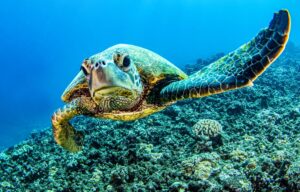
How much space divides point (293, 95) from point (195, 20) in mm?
161043

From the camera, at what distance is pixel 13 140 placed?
93.2ft

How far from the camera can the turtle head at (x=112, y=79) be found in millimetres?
3059

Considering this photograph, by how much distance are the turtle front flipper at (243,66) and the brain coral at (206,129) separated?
6.02 feet

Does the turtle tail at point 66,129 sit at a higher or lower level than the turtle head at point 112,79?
higher

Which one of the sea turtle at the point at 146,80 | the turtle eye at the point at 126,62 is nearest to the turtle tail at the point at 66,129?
the sea turtle at the point at 146,80

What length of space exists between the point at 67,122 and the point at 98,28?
172m

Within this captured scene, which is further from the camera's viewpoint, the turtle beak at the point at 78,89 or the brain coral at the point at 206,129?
the brain coral at the point at 206,129

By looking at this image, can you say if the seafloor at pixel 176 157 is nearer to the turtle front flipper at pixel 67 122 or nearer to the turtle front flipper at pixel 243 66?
the turtle front flipper at pixel 67 122

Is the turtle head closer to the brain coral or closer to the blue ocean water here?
the brain coral

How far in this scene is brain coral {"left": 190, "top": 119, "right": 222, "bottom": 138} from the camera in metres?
5.46

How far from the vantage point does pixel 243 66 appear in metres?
3.35

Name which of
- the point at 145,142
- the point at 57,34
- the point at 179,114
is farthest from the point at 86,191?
the point at 57,34

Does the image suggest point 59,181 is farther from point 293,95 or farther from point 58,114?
point 293,95

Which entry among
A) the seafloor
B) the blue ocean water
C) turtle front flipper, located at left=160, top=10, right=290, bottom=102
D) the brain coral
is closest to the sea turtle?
turtle front flipper, located at left=160, top=10, right=290, bottom=102
